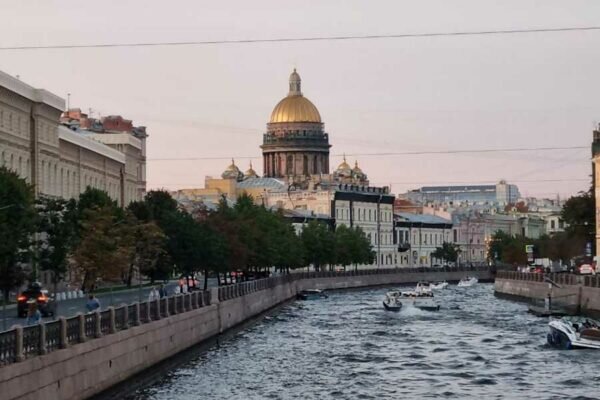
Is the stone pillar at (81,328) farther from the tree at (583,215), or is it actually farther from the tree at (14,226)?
the tree at (583,215)

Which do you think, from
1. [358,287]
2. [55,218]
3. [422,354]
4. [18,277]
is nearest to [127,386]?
[422,354]

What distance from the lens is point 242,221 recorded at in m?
119

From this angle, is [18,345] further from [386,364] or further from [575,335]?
[575,335]

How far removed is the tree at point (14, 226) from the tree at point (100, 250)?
825 centimetres

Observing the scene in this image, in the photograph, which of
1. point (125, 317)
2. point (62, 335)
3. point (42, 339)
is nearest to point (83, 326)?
point (62, 335)

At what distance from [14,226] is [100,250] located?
12562 mm

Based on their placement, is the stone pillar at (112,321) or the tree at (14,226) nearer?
the stone pillar at (112,321)

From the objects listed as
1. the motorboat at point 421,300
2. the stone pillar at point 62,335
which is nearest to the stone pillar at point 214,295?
the stone pillar at point 62,335

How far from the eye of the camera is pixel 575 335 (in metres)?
60.6

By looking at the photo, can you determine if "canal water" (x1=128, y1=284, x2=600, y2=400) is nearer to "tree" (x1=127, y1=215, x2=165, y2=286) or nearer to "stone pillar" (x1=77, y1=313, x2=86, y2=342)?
"stone pillar" (x1=77, y1=313, x2=86, y2=342)

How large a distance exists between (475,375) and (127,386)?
12182 mm

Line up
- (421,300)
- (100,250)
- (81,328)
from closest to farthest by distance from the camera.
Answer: (81,328)
(100,250)
(421,300)

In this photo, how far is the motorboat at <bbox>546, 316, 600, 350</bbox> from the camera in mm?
60500

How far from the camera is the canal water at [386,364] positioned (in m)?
46.0
